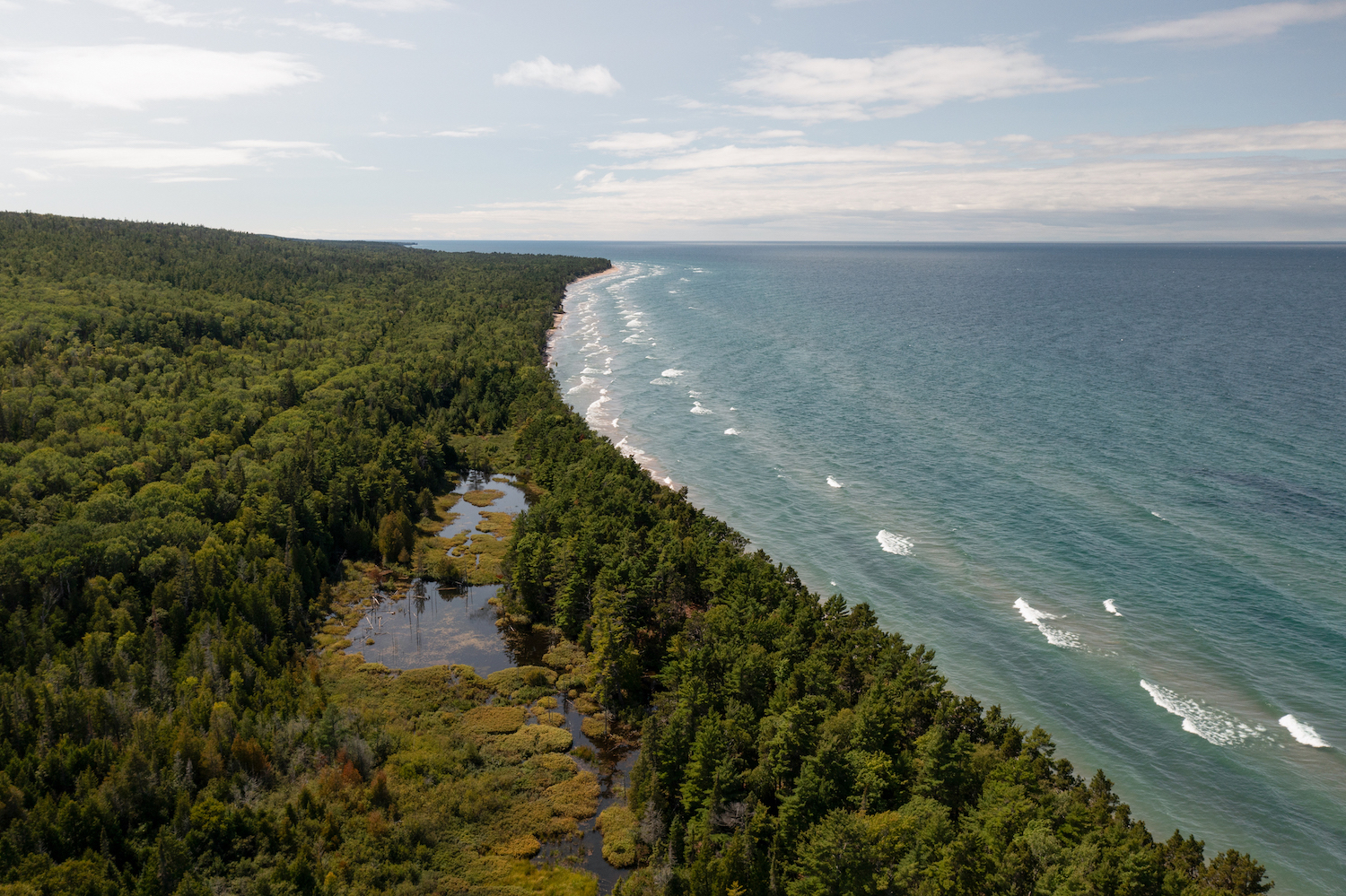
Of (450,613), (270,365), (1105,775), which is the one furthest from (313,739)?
(270,365)

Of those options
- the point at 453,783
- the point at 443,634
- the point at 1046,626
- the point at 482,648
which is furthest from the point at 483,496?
the point at 1046,626

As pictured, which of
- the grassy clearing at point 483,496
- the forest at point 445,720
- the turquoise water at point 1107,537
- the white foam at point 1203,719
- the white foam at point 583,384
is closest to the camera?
the forest at point 445,720

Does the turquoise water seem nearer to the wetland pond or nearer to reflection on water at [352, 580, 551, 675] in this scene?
the wetland pond

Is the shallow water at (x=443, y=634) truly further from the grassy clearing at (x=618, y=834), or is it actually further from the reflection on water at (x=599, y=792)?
the grassy clearing at (x=618, y=834)

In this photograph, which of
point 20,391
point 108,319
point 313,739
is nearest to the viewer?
point 313,739

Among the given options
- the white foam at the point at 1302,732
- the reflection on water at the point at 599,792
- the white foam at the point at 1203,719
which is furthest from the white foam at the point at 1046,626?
the reflection on water at the point at 599,792

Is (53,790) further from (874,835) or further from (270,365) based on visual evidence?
(270,365)
